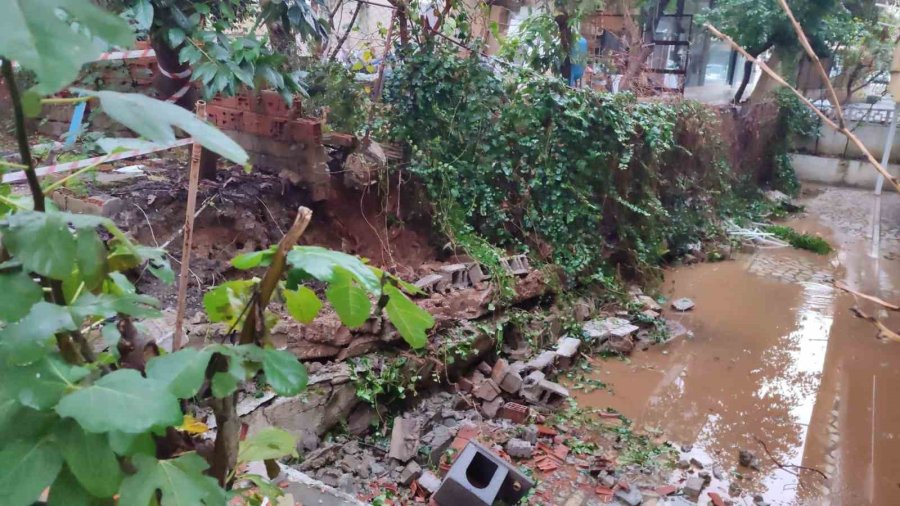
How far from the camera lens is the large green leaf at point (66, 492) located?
27.1 inches

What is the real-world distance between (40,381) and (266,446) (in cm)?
43

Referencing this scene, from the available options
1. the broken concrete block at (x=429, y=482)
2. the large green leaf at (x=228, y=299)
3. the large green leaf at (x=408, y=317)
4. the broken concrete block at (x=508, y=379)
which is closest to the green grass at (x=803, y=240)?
the broken concrete block at (x=508, y=379)

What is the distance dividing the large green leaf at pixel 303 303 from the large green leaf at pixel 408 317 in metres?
0.16

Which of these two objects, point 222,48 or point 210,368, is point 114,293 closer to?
point 210,368

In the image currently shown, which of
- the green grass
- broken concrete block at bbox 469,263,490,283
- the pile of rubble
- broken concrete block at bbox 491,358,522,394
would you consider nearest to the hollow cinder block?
the pile of rubble

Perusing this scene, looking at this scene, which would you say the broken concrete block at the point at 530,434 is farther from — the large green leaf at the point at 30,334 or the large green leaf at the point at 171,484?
the large green leaf at the point at 30,334

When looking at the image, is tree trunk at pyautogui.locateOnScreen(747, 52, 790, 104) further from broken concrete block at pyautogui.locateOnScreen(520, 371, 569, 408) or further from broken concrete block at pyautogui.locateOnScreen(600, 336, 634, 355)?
broken concrete block at pyautogui.locateOnScreen(520, 371, 569, 408)

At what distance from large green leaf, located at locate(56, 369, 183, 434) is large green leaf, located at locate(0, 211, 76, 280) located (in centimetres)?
13

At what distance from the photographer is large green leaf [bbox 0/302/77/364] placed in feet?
2.19

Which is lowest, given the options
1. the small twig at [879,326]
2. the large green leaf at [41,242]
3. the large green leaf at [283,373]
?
the small twig at [879,326]

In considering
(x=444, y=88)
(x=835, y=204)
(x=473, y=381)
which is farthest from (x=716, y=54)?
(x=473, y=381)

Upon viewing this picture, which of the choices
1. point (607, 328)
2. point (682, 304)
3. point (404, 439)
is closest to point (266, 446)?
point (404, 439)

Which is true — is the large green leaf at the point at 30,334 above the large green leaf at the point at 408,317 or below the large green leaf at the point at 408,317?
above

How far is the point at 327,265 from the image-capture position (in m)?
0.78
